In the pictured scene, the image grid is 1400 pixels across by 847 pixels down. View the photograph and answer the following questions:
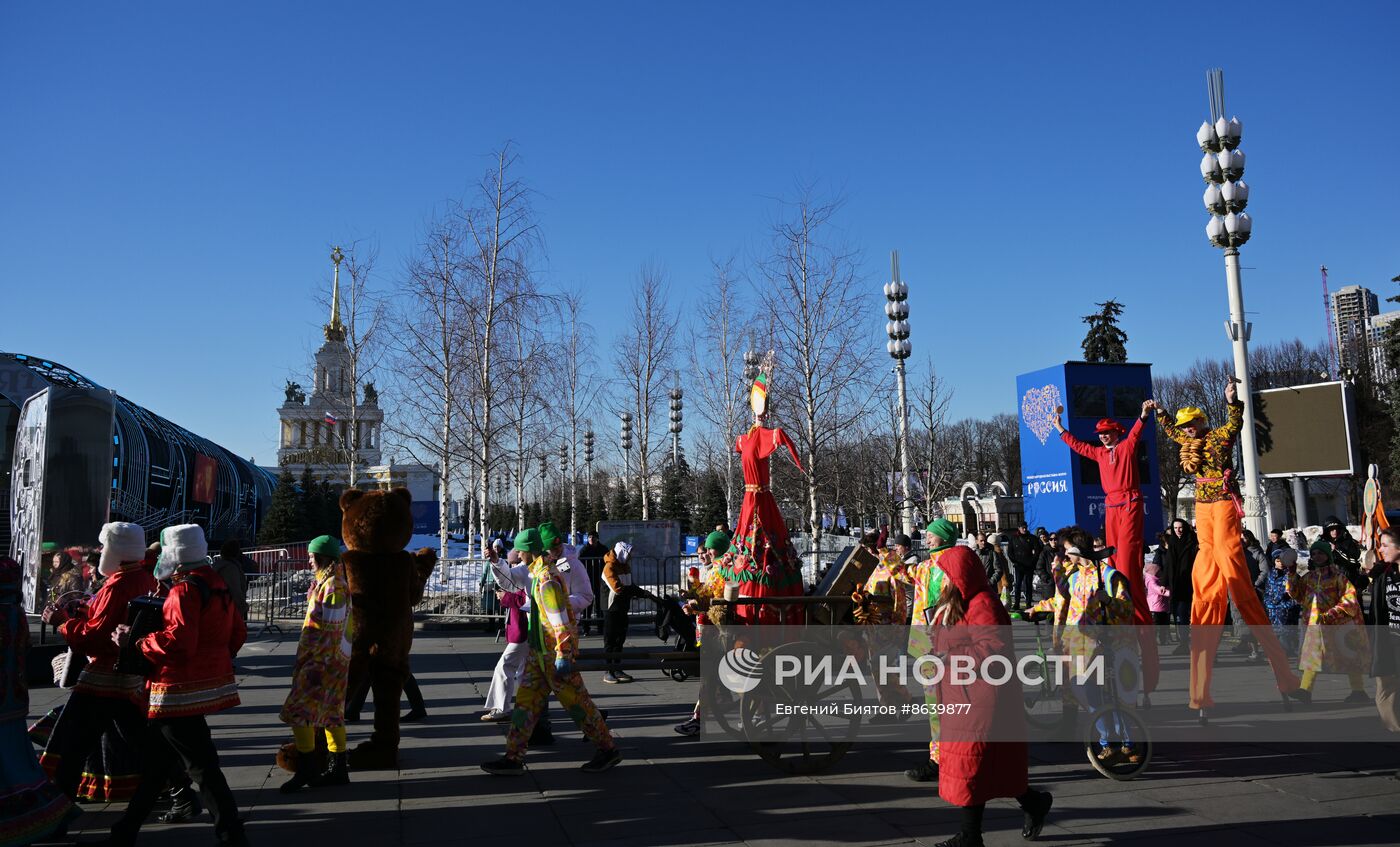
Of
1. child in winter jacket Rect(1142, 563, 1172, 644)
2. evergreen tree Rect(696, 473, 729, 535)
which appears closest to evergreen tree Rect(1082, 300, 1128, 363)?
evergreen tree Rect(696, 473, 729, 535)

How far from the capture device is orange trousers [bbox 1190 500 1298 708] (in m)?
7.59

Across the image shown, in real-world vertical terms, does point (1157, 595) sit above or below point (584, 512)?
below

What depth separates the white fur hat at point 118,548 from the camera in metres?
5.38

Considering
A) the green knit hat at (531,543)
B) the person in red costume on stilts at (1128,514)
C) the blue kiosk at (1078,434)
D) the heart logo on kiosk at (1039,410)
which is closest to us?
the green knit hat at (531,543)

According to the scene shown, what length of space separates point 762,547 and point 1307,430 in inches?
1097

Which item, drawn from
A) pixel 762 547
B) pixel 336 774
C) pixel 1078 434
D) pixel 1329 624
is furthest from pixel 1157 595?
Answer: pixel 1078 434

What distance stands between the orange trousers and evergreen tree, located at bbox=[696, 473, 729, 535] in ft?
105

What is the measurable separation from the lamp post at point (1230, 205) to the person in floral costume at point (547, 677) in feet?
62.2

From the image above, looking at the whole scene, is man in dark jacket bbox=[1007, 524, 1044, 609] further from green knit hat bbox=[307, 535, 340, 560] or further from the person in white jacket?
green knit hat bbox=[307, 535, 340, 560]

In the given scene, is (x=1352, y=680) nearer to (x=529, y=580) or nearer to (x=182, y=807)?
(x=529, y=580)

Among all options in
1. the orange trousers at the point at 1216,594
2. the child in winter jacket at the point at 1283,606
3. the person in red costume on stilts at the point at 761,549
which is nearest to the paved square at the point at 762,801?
Result: the orange trousers at the point at 1216,594

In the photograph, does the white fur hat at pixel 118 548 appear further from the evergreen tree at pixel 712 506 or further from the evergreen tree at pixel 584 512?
the evergreen tree at pixel 584 512

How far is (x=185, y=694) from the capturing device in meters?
4.95

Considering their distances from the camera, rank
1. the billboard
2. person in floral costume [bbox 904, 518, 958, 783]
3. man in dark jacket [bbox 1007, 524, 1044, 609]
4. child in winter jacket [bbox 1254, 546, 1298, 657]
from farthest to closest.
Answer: the billboard, man in dark jacket [bbox 1007, 524, 1044, 609], child in winter jacket [bbox 1254, 546, 1298, 657], person in floral costume [bbox 904, 518, 958, 783]
